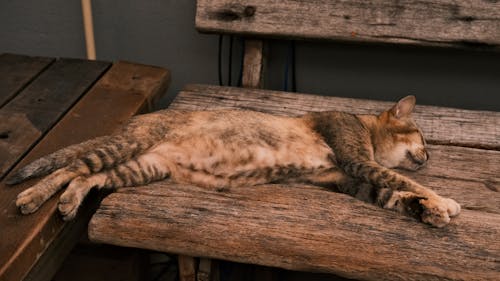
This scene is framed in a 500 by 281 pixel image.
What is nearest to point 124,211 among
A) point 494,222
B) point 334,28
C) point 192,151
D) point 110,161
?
point 110,161

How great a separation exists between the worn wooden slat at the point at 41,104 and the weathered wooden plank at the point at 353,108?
433 mm

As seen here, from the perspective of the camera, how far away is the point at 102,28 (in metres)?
2.86

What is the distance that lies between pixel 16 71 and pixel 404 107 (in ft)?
5.45

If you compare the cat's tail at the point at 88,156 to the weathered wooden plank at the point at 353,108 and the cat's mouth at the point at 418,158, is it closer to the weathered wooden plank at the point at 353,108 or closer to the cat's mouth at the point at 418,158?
the weathered wooden plank at the point at 353,108

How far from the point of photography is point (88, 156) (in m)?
1.85

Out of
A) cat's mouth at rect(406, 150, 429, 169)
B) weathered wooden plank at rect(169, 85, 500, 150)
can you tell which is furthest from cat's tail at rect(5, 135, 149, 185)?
cat's mouth at rect(406, 150, 429, 169)

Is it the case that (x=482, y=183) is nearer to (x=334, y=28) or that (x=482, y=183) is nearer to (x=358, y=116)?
(x=358, y=116)

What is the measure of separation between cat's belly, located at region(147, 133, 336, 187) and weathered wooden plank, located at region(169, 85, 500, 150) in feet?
1.38

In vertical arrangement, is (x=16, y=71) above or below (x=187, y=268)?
above

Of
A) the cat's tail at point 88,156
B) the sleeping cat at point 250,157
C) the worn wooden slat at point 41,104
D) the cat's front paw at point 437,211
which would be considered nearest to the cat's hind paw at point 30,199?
the sleeping cat at point 250,157

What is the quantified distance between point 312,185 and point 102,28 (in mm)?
1476

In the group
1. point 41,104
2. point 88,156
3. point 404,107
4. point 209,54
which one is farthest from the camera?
point 209,54

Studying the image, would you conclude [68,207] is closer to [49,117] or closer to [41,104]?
[49,117]

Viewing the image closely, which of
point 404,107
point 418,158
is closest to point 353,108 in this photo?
point 404,107
